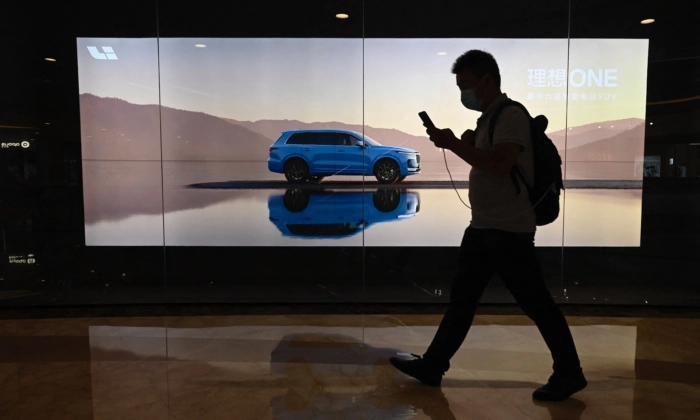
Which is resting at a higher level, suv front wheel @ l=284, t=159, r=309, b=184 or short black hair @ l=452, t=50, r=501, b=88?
short black hair @ l=452, t=50, r=501, b=88

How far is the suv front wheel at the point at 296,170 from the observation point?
4.06 m

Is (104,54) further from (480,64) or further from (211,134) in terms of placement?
(480,64)

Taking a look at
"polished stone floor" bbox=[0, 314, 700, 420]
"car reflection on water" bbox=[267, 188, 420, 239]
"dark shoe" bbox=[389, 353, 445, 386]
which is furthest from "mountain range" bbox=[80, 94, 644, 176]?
"dark shoe" bbox=[389, 353, 445, 386]

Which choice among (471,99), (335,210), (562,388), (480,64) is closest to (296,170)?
(335,210)

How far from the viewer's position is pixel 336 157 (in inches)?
160

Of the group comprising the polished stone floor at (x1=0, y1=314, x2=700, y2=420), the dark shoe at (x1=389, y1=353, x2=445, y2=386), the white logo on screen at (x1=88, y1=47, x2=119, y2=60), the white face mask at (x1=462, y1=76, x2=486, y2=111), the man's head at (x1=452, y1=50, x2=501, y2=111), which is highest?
the white logo on screen at (x1=88, y1=47, x2=119, y2=60)

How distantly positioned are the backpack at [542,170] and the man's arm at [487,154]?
0.34 ft

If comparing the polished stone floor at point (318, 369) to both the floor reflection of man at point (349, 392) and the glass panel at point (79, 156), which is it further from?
the glass panel at point (79, 156)

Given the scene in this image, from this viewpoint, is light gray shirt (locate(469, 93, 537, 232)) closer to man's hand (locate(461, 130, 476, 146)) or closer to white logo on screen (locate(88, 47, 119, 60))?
man's hand (locate(461, 130, 476, 146))

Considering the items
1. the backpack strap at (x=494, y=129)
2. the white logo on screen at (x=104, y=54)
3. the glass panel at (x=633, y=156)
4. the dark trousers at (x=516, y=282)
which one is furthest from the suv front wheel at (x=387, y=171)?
the white logo on screen at (x=104, y=54)

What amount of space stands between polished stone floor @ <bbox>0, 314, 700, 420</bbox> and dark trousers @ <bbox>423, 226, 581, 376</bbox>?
289mm

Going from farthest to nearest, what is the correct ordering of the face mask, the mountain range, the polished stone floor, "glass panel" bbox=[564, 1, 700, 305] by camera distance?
1. the mountain range
2. "glass panel" bbox=[564, 1, 700, 305]
3. the face mask
4. the polished stone floor

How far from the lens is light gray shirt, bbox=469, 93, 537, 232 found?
218cm
